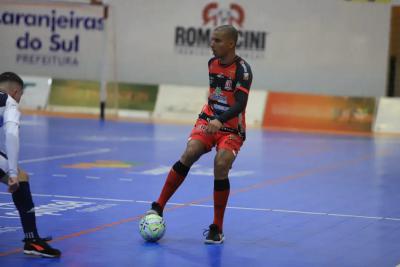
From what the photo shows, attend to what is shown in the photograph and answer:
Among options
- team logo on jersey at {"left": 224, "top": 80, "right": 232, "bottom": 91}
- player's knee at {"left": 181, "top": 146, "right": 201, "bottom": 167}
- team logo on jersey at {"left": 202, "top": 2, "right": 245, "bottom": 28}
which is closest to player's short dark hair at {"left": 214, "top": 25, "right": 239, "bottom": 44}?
team logo on jersey at {"left": 224, "top": 80, "right": 232, "bottom": 91}

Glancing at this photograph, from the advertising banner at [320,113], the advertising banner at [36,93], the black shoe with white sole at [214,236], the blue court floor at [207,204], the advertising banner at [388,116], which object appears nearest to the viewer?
the blue court floor at [207,204]

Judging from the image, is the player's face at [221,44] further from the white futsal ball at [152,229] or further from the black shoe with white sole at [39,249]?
the black shoe with white sole at [39,249]

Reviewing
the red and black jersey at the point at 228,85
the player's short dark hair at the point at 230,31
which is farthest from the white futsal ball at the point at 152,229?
the player's short dark hair at the point at 230,31

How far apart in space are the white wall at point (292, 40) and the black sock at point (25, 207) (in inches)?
796

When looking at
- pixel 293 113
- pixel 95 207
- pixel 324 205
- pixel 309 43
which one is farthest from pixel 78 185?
pixel 309 43

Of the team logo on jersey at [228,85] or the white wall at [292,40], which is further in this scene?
the white wall at [292,40]

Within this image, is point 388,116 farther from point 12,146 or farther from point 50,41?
point 12,146

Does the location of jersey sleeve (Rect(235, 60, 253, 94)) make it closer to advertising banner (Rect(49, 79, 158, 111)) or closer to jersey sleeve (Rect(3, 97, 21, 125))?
jersey sleeve (Rect(3, 97, 21, 125))

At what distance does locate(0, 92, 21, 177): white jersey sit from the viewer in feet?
22.6

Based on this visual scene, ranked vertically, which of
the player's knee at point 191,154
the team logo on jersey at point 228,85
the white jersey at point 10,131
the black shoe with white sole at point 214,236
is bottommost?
the black shoe with white sole at point 214,236

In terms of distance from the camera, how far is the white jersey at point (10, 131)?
6.89 meters

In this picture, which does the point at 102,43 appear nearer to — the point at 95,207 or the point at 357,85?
the point at 357,85

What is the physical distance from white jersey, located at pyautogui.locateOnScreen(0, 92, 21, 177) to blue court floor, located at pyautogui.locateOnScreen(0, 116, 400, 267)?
799mm

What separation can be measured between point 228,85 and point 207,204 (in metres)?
2.84
